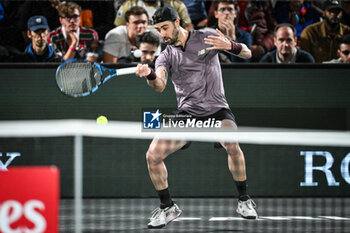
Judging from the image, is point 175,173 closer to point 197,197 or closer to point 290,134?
point 197,197

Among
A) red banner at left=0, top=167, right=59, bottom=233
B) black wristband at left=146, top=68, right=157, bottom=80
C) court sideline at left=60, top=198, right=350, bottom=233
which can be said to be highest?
black wristband at left=146, top=68, right=157, bottom=80

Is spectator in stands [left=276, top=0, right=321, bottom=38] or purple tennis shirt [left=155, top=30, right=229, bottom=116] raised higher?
spectator in stands [left=276, top=0, right=321, bottom=38]

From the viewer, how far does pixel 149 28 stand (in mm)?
8641

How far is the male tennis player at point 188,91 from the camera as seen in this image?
6.29m

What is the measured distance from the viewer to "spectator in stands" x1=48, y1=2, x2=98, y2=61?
848 cm

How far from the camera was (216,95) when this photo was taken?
662 centimetres

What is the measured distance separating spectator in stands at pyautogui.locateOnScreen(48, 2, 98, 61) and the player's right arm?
227cm

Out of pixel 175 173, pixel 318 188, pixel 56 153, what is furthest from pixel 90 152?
pixel 318 188

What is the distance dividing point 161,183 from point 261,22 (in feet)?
11.2

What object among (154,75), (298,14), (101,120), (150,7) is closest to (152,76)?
(154,75)

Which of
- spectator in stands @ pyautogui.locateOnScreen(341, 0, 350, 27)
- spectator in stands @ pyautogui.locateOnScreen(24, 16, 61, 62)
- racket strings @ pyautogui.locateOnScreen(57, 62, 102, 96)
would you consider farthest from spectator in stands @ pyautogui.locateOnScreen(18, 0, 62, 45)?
spectator in stands @ pyautogui.locateOnScreen(341, 0, 350, 27)

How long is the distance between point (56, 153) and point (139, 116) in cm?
105

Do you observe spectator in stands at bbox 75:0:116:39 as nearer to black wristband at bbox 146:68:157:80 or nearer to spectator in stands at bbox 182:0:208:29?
spectator in stands at bbox 182:0:208:29

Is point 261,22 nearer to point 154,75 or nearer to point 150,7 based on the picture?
point 150,7
